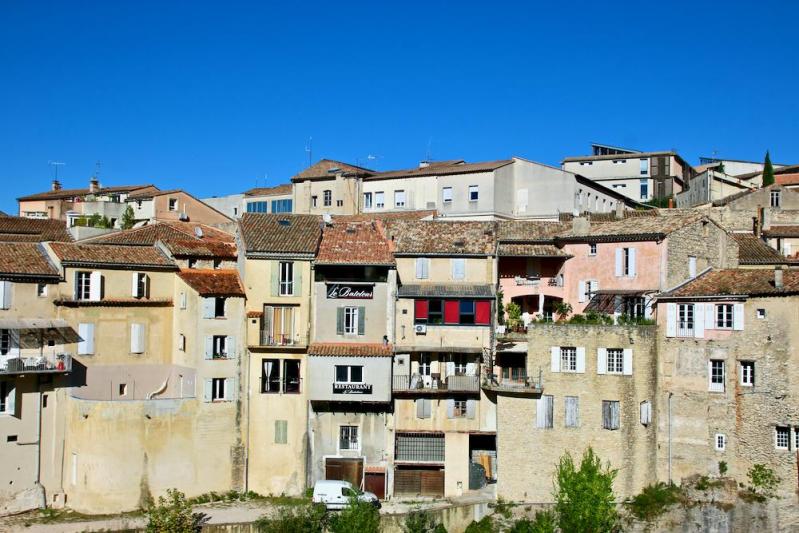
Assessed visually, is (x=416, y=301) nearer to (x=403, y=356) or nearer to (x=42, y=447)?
(x=403, y=356)

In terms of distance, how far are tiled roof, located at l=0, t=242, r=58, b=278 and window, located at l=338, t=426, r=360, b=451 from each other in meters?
18.2

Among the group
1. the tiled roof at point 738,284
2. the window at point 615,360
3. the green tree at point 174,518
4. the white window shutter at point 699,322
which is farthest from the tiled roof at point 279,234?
the white window shutter at point 699,322

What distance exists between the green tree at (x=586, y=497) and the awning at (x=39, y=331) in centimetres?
2768

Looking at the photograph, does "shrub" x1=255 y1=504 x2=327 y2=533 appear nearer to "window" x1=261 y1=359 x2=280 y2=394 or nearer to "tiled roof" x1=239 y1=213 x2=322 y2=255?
"window" x1=261 y1=359 x2=280 y2=394

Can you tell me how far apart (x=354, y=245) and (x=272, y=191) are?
36058mm

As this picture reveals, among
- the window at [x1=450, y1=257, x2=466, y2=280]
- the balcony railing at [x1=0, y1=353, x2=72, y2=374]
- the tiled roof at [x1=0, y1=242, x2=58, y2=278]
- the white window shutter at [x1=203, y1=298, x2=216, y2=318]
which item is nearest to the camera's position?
the balcony railing at [x1=0, y1=353, x2=72, y2=374]

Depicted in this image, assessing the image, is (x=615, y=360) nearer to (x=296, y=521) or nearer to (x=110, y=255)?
(x=296, y=521)

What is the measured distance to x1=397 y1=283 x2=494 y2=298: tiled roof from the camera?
5178 centimetres

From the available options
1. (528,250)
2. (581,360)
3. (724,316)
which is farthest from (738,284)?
(528,250)

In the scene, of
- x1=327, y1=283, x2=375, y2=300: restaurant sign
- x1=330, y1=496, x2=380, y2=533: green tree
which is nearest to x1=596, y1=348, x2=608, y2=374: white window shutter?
x1=327, y1=283, x2=375, y2=300: restaurant sign

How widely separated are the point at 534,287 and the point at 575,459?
40.0 ft

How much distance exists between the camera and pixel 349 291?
168 feet

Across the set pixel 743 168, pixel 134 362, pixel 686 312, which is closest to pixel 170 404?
pixel 134 362

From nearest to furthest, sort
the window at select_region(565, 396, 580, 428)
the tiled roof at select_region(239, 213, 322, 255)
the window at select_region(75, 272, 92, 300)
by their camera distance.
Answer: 1. the window at select_region(565, 396, 580, 428)
2. the window at select_region(75, 272, 92, 300)
3. the tiled roof at select_region(239, 213, 322, 255)
